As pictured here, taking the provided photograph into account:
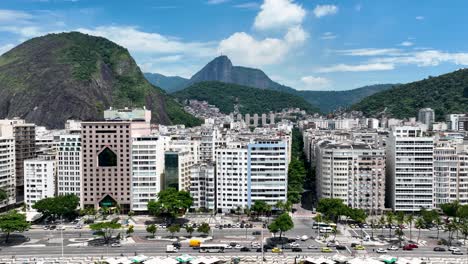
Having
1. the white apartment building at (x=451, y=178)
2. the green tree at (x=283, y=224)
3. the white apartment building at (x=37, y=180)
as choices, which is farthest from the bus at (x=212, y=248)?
the white apartment building at (x=451, y=178)

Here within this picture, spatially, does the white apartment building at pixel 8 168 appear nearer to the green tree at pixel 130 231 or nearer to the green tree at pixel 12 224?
the green tree at pixel 12 224

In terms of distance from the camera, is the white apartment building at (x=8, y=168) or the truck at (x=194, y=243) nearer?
the truck at (x=194, y=243)

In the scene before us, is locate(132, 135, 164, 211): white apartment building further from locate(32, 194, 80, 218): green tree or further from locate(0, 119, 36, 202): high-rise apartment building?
locate(0, 119, 36, 202): high-rise apartment building

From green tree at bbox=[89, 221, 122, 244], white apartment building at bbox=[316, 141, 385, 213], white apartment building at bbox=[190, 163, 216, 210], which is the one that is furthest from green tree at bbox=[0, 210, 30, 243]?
white apartment building at bbox=[316, 141, 385, 213]

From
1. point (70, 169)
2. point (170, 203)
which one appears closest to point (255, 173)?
point (170, 203)

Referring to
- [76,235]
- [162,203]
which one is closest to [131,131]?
[162,203]

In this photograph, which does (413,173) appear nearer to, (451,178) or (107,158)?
(451,178)
